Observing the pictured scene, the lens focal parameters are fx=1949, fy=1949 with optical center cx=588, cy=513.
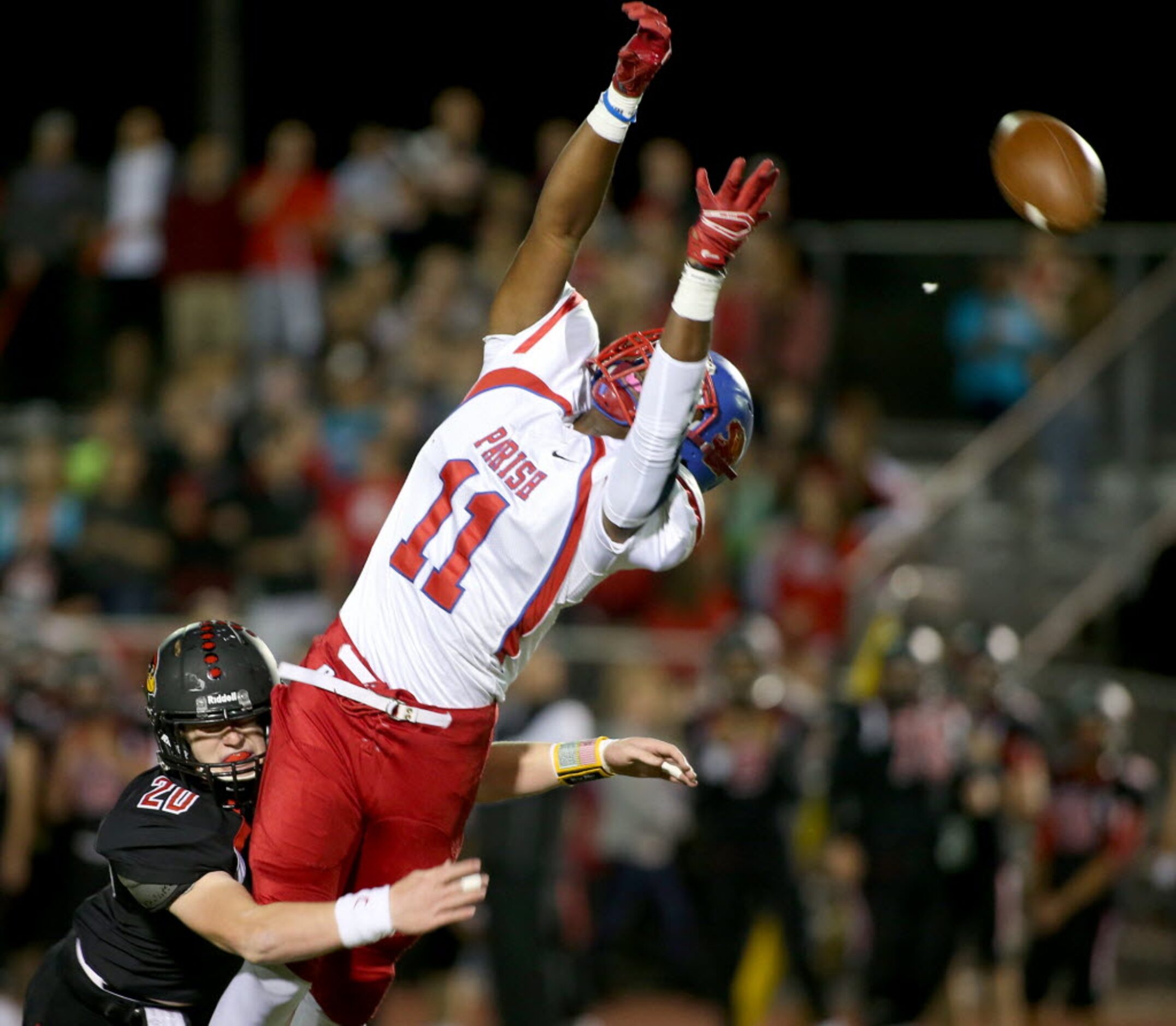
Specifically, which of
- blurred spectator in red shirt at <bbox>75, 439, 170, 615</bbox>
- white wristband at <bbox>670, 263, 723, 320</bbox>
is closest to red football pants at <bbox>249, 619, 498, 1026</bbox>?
white wristband at <bbox>670, 263, 723, 320</bbox>

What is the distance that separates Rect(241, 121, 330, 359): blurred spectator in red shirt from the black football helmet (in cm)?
767

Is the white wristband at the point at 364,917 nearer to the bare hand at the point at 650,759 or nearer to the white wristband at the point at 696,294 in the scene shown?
the bare hand at the point at 650,759

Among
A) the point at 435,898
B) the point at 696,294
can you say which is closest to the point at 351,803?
the point at 435,898

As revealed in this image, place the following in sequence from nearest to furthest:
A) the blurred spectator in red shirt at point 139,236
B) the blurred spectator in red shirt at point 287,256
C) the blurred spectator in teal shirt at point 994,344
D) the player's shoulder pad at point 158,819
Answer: the player's shoulder pad at point 158,819, the blurred spectator in teal shirt at point 994,344, the blurred spectator in red shirt at point 287,256, the blurred spectator in red shirt at point 139,236

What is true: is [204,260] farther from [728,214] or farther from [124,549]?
[728,214]

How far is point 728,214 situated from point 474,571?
1.08 m

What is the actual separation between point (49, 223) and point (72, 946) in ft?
28.3

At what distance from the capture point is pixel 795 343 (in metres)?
11.8

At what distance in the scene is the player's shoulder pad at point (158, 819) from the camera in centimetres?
457

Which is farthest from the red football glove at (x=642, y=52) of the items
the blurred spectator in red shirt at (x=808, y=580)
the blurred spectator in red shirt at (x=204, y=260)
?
the blurred spectator in red shirt at (x=204, y=260)

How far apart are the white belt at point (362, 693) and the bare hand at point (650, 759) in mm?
508

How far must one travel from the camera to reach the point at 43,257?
12.7 m

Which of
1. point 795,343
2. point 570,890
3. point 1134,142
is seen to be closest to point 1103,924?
point 570,890

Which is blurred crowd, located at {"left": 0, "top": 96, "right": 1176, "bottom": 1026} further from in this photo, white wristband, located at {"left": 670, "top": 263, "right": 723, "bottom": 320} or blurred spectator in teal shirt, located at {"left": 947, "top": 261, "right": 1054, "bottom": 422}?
white wristband, located at {"left": 670, "top": 263, "right": 723, "bottom": 320}
